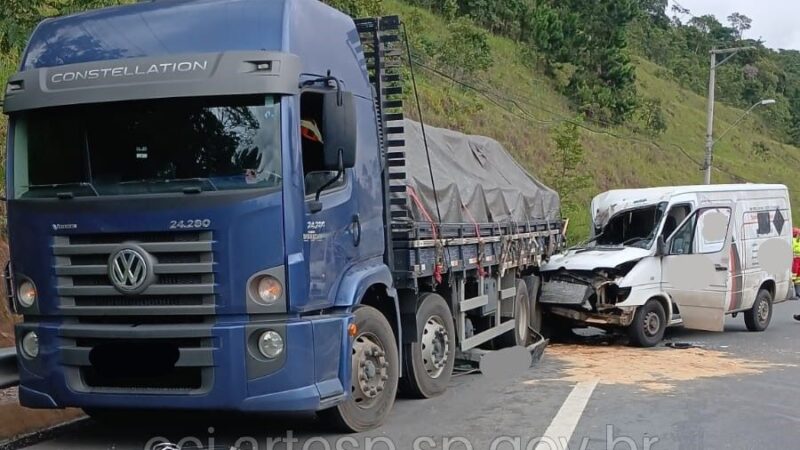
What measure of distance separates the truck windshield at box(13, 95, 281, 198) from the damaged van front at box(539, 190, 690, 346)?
716 cm

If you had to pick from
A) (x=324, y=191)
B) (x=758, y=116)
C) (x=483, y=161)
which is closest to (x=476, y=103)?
(x=483, y=161)

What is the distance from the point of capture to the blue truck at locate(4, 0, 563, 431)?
6.01 metres

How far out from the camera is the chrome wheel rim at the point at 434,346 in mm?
8492

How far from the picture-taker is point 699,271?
1308cm

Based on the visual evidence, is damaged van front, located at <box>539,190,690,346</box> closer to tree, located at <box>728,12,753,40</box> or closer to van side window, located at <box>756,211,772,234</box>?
van side window, located at <box>756,211,772,234</box>

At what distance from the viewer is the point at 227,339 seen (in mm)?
5988

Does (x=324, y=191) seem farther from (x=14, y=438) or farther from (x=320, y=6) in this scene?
(x=14, y=438)

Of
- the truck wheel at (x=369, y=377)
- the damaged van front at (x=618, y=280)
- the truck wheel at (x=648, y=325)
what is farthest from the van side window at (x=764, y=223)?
the truck wheel at (x=369, y=377)

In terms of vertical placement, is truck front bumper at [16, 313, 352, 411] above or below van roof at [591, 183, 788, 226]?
below

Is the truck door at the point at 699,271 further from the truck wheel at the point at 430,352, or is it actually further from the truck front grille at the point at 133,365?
the truck front grille at the point at 133,365

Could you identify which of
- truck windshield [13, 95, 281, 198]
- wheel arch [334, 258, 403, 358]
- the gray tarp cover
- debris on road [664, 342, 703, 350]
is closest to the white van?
debris on road [664, 342, 703, 350]

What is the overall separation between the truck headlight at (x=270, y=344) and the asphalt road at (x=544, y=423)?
95 centimetres

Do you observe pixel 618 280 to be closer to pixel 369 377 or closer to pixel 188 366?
pixel 369 377

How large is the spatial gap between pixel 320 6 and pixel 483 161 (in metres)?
4.74
